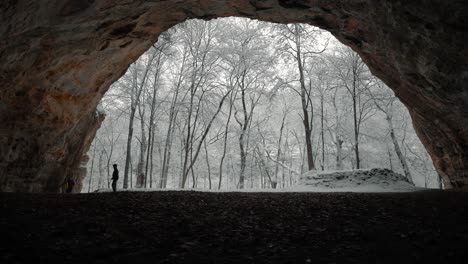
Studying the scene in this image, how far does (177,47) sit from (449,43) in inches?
802

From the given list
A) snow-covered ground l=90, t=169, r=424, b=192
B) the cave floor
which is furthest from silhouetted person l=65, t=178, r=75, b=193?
the cave floor

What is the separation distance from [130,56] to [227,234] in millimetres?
10211

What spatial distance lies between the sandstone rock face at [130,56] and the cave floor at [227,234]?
3902 mm

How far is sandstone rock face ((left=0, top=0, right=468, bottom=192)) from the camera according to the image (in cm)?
729

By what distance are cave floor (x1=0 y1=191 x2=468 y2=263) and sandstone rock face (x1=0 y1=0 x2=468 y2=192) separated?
390 centimetres

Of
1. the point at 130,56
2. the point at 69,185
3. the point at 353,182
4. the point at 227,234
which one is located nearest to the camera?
the point at 227,234

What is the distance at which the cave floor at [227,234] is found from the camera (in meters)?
3.23

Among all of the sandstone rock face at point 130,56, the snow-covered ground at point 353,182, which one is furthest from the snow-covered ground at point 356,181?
the sandstone rock face at point 130,56

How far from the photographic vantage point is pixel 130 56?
1204 centimetres

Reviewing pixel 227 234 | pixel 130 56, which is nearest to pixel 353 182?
pixel 227 234

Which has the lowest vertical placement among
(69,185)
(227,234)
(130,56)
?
(227,234)

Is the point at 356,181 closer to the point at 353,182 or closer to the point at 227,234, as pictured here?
the point at 353,182

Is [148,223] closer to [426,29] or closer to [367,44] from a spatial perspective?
[426,29]

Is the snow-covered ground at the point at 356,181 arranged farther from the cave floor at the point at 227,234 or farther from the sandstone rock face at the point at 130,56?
the cave floor at the point at 227,234
